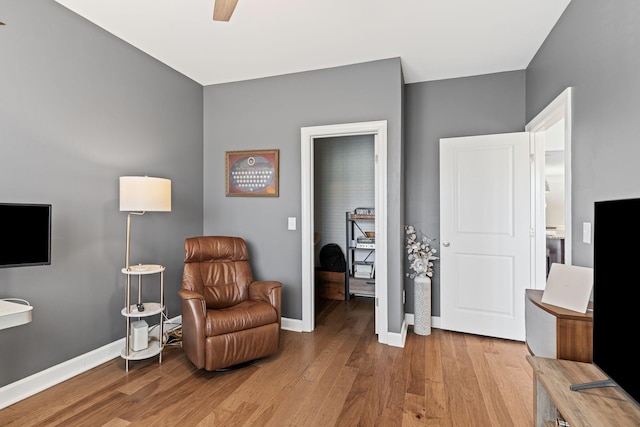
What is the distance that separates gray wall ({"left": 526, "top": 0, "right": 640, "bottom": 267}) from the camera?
59.4 inches

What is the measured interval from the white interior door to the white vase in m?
0.21

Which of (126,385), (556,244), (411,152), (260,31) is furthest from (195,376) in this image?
(556,244)

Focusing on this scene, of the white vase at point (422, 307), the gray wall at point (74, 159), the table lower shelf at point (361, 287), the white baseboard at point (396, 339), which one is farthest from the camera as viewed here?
the table lower shelf at point (361, 287)

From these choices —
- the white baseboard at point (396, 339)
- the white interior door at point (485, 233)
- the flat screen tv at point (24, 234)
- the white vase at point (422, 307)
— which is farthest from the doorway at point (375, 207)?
the flat screen tv at point (24, 234)

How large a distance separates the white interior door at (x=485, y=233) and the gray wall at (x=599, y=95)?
0.87 metres

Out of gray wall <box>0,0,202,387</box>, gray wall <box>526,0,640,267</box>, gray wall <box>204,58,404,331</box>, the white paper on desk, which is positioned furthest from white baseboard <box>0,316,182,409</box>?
gray wall <box>526,0,640,267</box>

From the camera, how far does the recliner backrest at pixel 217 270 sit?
9.32ft

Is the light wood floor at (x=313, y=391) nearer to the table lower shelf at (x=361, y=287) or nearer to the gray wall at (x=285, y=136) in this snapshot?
the gray wall at (x=285, y=136)

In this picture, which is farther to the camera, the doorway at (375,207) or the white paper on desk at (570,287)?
the doorway at (375,207)

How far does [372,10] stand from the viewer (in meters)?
2.29

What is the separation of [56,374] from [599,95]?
13.0ft

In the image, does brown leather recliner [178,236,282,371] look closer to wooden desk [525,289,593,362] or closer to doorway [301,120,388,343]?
doorway [301,120,388,343]

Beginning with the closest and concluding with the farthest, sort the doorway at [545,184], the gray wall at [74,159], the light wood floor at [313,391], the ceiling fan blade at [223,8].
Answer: the ceiling fan blade at [223,8] → the light wood floor at [313,391] → the gray wall at [74,159] → the doorway at [545,184]

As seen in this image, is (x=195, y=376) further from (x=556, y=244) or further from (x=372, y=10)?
(x=556, y=244)
